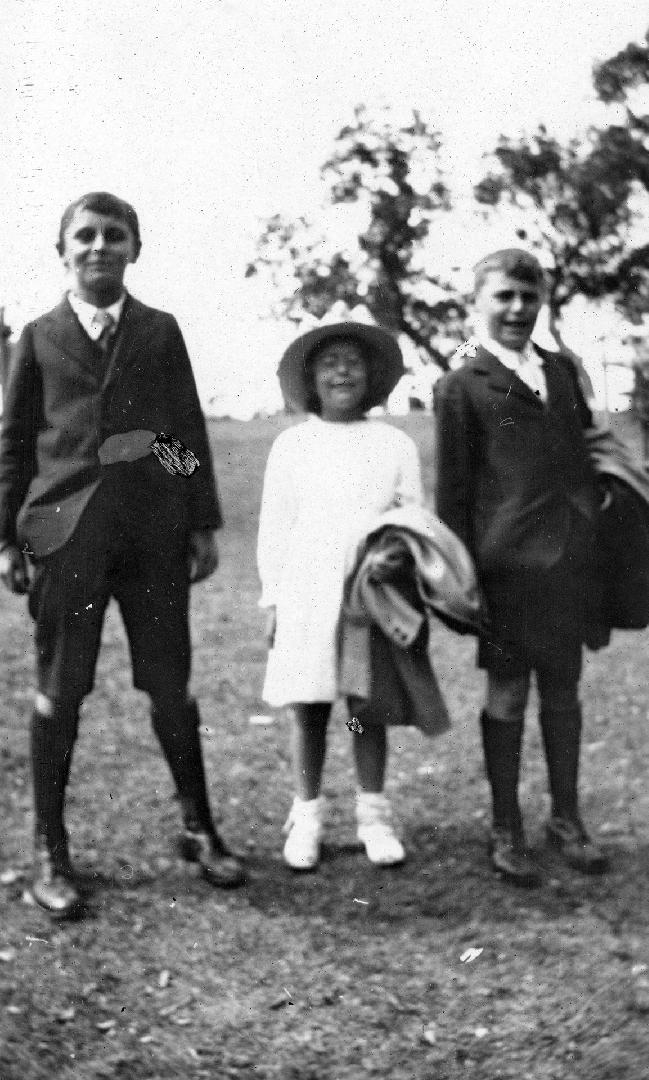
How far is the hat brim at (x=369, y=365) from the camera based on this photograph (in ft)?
12.3

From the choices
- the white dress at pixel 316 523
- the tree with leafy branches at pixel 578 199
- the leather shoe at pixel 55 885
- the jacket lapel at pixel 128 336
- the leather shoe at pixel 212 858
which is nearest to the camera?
Result: the leather shoe at pixel 55 885

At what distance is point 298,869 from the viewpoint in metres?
3.71

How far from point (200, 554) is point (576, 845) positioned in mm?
1444

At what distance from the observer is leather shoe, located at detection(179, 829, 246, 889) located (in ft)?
11.8

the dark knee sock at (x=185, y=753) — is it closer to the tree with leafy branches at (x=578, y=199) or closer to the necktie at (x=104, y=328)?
the necktie at (x=104, y=328)

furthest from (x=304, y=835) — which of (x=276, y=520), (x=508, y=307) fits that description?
(x=508, y=307)

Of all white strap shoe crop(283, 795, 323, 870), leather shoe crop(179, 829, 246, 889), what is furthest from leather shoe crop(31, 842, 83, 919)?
white strap shoe crop(283, 795, 323, 870)

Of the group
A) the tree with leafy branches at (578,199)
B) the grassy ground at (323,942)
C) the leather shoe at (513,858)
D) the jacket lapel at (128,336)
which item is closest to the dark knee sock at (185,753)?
the grassy ground at (323,942)

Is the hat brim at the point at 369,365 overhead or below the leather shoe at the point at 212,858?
overhead

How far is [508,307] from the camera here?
369cm

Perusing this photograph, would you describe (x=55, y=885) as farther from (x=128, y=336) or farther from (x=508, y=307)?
(x=508, y=307)

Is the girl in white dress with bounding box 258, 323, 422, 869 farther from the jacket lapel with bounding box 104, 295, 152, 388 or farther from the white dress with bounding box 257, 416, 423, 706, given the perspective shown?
the jacket lapel with bounding box 104, 295, 152, 388

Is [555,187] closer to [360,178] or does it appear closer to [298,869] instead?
[360,178]

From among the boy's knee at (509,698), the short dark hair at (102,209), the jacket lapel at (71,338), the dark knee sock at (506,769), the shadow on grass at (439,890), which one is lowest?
the shadow on grass at (439,890)
